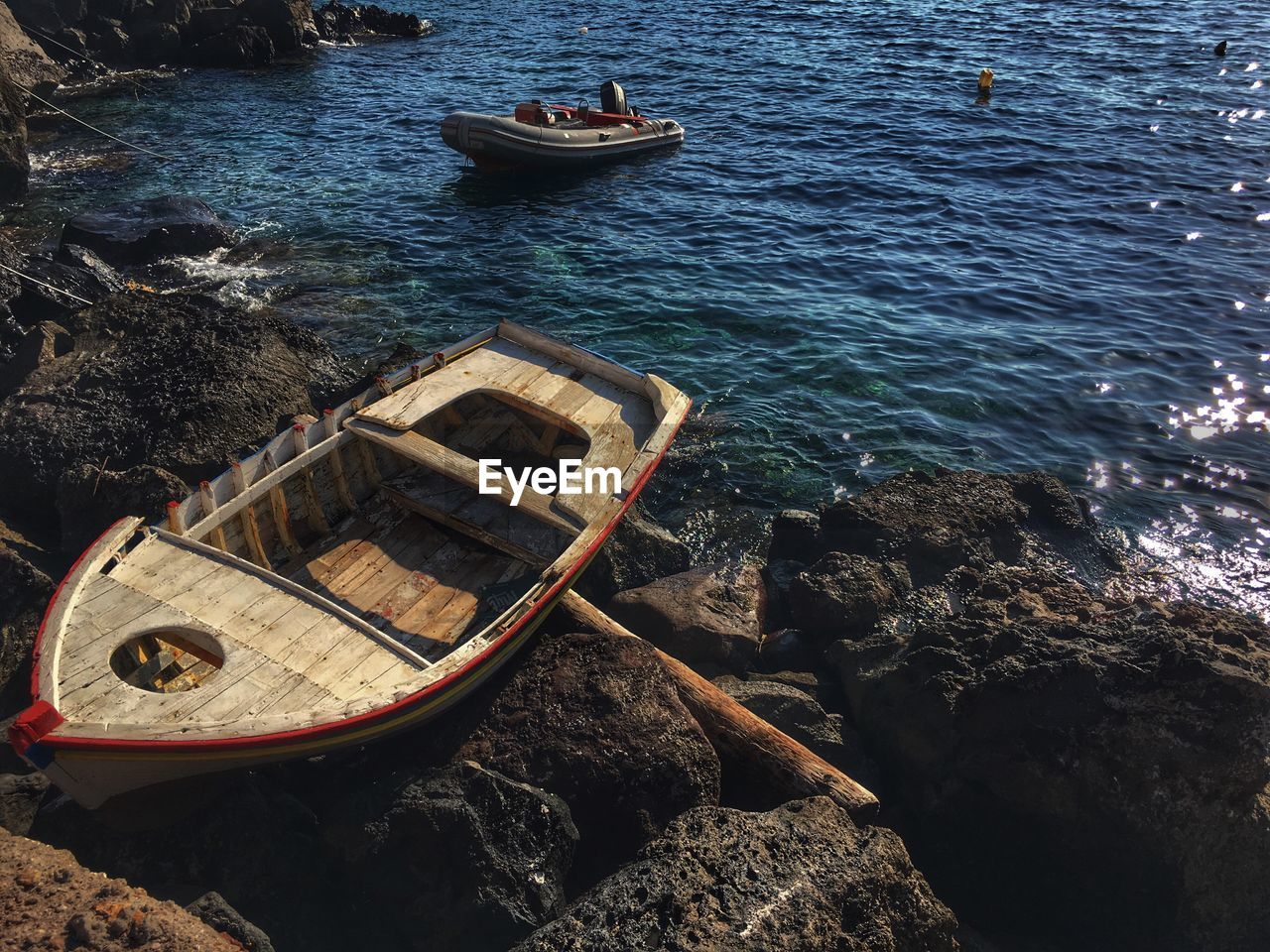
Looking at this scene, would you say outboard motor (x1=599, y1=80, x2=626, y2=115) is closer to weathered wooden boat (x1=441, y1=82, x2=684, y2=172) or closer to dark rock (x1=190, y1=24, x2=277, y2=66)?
weathered wooden boat (x1=441, y1=82, x2=684, y2=172)

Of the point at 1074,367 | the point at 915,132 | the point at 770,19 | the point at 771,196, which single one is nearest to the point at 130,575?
the point at 1074,367

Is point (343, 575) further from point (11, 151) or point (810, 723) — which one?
point (11, 151)

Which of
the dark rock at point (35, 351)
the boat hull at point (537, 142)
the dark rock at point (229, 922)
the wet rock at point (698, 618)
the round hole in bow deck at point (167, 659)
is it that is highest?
the boat hull at point (537, 142)

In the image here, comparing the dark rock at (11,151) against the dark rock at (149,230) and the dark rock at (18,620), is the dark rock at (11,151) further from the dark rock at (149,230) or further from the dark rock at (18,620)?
the dark rock at (18,620)

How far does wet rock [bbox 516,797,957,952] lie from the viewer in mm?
5992

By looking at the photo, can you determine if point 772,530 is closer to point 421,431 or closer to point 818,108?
point 421,431

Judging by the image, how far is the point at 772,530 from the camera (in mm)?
13281

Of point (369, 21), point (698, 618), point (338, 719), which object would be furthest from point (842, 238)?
point (369, 21)

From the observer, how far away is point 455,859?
24.2ft

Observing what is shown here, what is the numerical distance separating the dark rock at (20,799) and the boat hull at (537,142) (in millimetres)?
21402

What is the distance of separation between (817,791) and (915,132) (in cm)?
2569

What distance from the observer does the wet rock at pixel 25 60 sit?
28.6 metres

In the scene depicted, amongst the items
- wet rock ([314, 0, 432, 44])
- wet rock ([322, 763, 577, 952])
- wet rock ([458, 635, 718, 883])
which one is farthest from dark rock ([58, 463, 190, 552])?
wet rock ([314, 0, 432, 44])

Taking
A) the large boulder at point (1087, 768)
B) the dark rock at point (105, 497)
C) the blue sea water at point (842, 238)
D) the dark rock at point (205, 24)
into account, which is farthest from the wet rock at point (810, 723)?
the dark rock at point (205, 24)
